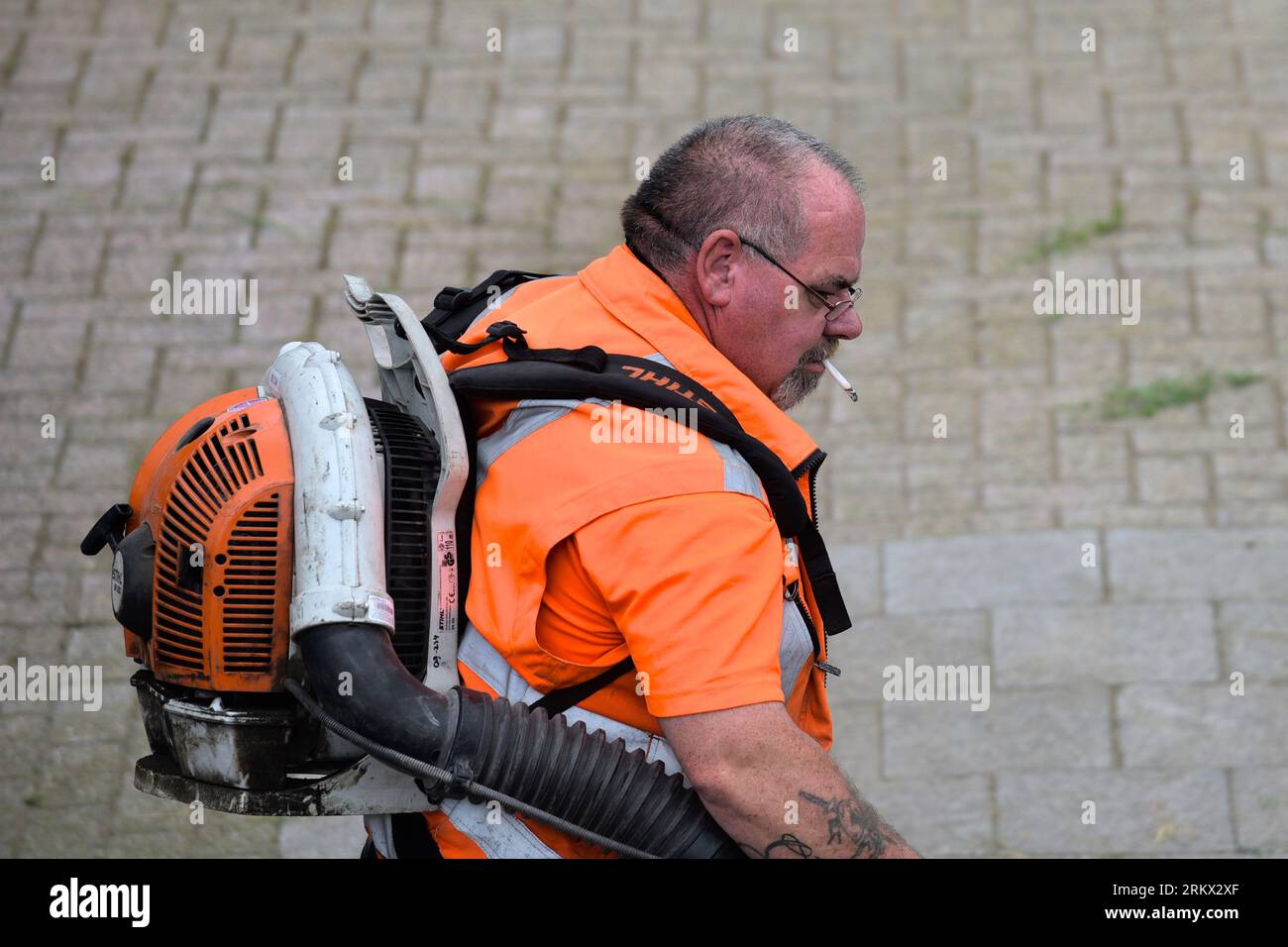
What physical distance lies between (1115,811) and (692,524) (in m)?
2.58

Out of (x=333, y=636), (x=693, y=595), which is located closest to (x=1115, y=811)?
(x=693, y=595)

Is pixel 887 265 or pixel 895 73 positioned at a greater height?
pixel 895 73

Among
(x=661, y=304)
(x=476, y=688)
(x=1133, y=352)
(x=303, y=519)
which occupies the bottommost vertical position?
(x=476, y=688)

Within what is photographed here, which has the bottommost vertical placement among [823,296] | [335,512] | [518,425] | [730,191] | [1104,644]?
[1104,644]

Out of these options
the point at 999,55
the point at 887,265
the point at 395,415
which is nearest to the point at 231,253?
the point at 887,265

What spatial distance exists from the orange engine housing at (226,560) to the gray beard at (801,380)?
3.09ft

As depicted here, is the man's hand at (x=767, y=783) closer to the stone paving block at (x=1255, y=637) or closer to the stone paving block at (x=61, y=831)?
the stone paving block at (x=61, y=831)

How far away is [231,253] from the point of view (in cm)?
623

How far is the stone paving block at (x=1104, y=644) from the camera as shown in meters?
4.62

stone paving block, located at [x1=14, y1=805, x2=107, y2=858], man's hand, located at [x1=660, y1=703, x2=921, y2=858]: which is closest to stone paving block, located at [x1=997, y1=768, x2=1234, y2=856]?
man's hand, located at [x1=660, y1=703, x2=921, y2=858]

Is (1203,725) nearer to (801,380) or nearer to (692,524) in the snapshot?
(801,380)

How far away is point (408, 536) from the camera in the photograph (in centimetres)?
230
